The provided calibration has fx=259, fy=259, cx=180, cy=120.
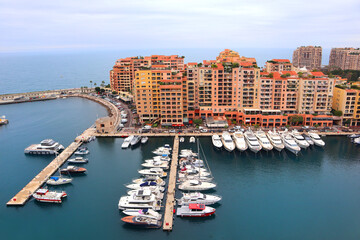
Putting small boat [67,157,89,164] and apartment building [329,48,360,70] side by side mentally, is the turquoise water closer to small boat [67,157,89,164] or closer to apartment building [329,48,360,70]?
small boat [67,157,89,164]

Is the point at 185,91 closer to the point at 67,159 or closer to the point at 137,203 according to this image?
the point at 67,159

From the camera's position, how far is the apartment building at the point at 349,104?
8669cm

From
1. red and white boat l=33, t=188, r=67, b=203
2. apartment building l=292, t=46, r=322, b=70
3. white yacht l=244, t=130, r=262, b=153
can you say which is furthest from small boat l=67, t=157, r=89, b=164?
apartment building l=292, t=46, r=322, b=70

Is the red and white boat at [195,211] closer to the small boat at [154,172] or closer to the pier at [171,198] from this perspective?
the pier at [171,198]

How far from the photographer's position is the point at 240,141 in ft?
248

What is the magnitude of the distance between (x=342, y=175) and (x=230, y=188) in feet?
90.6

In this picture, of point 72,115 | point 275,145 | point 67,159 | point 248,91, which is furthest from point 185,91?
point 72,115

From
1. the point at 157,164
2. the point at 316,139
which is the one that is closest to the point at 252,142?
the point at 316,139

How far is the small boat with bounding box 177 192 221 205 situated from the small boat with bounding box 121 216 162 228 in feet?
21.0

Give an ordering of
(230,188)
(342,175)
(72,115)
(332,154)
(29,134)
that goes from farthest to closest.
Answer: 1. (72,115)
2. (29,134)
3. (332,154)
4. (342,175)
5. (230,188)

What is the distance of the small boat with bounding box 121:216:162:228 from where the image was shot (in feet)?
144

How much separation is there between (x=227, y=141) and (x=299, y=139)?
2179cm

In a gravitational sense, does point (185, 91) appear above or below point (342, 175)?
above

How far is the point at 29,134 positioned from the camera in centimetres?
8875
